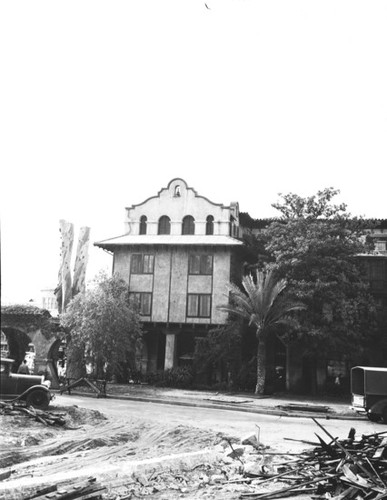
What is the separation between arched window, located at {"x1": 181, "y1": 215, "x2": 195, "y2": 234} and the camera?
40125mm

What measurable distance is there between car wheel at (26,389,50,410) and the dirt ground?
1.50m

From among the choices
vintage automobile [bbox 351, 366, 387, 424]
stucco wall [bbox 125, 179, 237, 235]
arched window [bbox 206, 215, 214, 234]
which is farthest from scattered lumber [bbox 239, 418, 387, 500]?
arched window [bbox 206, 215, 214, 234]

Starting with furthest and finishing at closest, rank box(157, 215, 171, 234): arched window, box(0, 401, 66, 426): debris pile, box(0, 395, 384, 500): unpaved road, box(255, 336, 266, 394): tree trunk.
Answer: box(157, 215, 171, 234): arched window
box(255, 336, 266, 394): tree trunk
box(0, 401, 66, 426): debris pile
box(0, 395, 384, 500): unpaved road

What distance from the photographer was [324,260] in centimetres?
3316

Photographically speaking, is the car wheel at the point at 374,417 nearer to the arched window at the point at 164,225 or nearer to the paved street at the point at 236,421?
the paved street at the point at 236,421

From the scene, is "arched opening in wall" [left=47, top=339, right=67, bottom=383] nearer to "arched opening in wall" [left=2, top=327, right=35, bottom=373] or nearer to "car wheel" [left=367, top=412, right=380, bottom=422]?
"arched opening in wall" [left=2, top=327, right=35, bottom=373]

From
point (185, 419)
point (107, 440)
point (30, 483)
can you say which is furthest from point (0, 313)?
point (185, 419)

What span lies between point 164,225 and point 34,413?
25429 millimetres

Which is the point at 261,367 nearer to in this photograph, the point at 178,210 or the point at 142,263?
the point at 142,263

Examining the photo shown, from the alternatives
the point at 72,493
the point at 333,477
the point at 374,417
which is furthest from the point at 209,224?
the point at 72,493

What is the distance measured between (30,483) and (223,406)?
60.5 feet

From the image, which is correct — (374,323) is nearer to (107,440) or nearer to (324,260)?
(324,260)

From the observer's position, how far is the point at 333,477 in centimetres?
943

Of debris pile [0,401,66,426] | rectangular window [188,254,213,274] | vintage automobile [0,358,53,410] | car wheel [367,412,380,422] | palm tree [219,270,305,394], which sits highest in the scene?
rectangular window [188,254,213,274]
